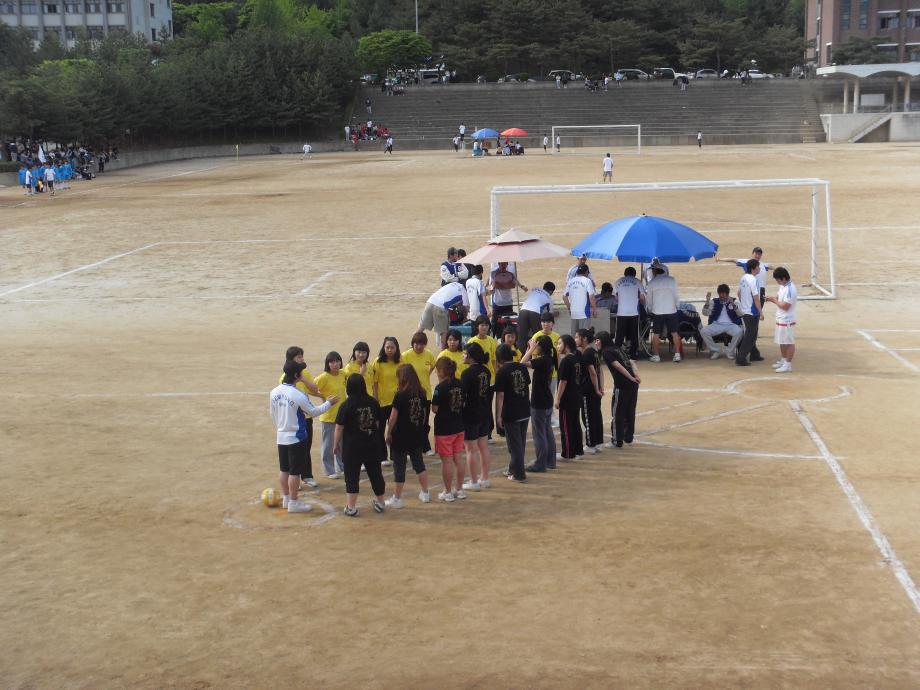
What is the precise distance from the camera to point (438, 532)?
10211 mm

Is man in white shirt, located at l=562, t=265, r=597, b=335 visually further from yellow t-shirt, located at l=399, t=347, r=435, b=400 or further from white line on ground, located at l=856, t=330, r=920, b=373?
yellow t-shirt, located at l=399, t=347, r=435, b=400

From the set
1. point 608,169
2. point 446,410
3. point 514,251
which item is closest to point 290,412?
point 446,410

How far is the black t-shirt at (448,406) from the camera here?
1079 centimetres

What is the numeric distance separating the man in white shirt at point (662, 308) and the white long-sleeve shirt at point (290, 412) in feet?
25.3

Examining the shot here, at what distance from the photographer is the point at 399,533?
33.5ft

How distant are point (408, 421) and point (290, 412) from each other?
1217mm

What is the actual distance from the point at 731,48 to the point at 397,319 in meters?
93.9

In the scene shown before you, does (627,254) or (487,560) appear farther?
(627,254)

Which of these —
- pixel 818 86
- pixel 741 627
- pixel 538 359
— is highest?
pixel 818 86

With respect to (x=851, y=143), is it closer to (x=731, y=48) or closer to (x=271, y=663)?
(x=731, y=48)

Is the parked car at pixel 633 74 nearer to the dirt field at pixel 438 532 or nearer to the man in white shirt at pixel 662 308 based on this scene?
the dirt field at pixel 438 532

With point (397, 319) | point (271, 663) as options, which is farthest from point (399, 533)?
point (397, 319)

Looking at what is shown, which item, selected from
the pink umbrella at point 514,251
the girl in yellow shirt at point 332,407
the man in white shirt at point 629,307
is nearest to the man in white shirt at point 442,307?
the pink umbrella at point 514,251

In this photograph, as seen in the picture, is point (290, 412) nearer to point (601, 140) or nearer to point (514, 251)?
point (514, 251)
